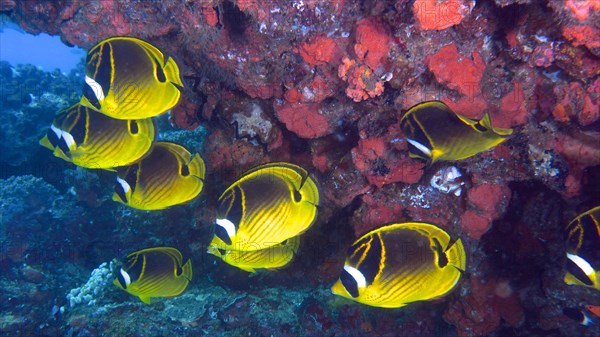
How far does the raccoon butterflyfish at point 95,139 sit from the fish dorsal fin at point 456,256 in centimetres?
263

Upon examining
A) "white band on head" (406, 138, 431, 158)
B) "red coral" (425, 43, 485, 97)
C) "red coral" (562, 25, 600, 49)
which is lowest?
"white band on head" (406, 138, 431, 158)

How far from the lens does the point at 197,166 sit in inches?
129

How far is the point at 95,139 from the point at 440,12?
305 cm

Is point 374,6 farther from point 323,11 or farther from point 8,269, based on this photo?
point 8,269

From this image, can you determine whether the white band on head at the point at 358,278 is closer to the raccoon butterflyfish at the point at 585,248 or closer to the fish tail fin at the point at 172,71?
the raccoon butterflyfish at the point at 585,248

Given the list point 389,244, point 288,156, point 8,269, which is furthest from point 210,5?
point 8,269

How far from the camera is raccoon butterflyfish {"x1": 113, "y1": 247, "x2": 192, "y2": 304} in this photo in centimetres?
377

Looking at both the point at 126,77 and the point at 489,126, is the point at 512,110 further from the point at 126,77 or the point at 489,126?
the point at 126,77

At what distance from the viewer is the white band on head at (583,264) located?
2.31 m

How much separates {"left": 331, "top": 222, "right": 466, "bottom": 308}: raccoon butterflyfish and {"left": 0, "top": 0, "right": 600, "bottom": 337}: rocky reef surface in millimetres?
304

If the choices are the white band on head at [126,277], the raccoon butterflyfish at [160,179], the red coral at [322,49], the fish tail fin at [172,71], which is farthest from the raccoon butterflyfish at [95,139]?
the red coral at [322,49]

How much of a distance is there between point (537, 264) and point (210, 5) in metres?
4.54

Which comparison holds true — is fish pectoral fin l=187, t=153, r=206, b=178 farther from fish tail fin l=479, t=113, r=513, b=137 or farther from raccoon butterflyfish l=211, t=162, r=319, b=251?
fish tail fin l=479, t=113, r=513, b=137

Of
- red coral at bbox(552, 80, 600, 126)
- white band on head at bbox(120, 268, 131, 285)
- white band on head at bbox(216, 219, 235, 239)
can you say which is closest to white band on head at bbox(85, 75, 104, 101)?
white band on head at bbox(216, 219, 235, 239)
